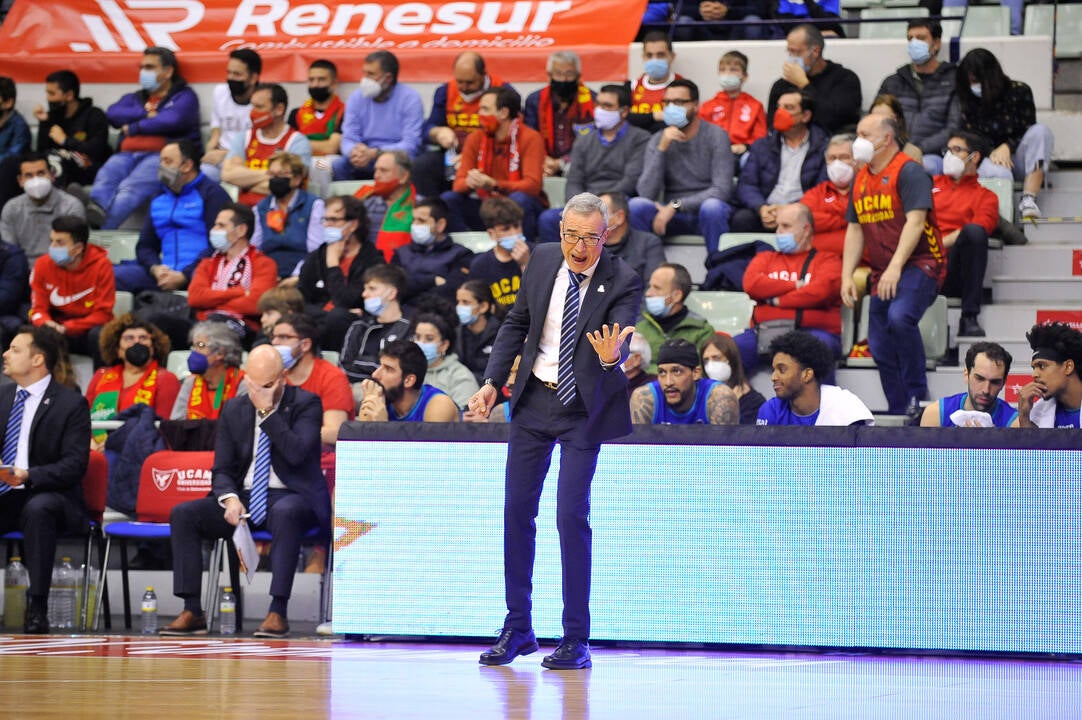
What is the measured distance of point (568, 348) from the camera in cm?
572

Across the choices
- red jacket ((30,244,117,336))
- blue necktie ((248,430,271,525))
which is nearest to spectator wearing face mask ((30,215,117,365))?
red jacket ((30,244,117,336))

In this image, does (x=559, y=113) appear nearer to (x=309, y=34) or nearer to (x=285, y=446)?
(x=309, y=34)

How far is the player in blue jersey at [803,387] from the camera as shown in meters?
7.73

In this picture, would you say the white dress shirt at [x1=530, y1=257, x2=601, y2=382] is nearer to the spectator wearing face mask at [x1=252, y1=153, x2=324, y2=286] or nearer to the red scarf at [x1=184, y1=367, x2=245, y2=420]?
the red scarf at [x1=184, y1=367, x2=245, y2=420]

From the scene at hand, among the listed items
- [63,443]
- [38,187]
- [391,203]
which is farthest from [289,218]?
[63,443]

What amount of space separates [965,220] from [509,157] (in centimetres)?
319

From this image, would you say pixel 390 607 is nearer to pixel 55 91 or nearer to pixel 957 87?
pixel 957 87

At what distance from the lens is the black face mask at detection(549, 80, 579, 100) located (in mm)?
11672

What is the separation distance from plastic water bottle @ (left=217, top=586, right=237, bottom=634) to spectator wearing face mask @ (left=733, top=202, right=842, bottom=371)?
322cm

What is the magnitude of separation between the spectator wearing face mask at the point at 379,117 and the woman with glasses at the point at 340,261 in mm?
1291

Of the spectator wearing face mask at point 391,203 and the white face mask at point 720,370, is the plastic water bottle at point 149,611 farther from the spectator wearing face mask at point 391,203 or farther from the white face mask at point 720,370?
the spectator wearing face mask at point 391,203

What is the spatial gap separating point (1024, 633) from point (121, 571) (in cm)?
511

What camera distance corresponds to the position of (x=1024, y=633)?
635cm

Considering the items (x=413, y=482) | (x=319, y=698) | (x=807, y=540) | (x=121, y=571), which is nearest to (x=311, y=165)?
(x=121, y=571)
